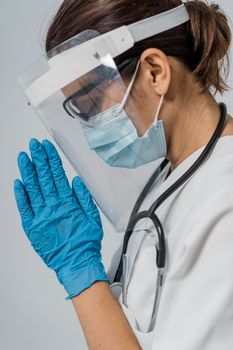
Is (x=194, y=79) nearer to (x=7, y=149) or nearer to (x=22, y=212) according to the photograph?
(x=22, y=212)

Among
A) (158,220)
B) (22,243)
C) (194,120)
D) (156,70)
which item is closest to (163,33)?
(156,70)

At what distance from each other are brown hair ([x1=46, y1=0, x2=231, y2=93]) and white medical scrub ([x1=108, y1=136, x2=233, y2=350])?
187 millimetres

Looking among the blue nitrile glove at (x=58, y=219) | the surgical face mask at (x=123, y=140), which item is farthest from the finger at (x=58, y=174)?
the surgical face mask at (x=123, y=140)

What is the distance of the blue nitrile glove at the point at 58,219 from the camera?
110 centimetres

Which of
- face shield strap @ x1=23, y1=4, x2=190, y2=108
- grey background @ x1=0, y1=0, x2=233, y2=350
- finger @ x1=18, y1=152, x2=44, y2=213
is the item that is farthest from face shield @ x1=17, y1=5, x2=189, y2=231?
grey background @ x1=0, y1=0, x2=233, y2=350

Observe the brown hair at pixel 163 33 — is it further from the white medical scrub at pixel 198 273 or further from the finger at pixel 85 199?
the finger at pixel 85 199

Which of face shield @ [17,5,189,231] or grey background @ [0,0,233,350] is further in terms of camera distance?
grey background @ [0,0,233,350]

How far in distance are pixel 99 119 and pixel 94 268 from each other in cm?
32

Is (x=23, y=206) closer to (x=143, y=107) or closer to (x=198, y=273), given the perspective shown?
(x=143, y=107)

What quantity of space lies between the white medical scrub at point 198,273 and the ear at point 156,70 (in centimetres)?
16

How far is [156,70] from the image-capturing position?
39.2 inches

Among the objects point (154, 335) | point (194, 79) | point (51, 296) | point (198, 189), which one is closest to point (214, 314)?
point (154, 335)

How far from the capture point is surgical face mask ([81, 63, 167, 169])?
1.03m

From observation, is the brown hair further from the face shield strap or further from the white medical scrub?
the white medical scrub
